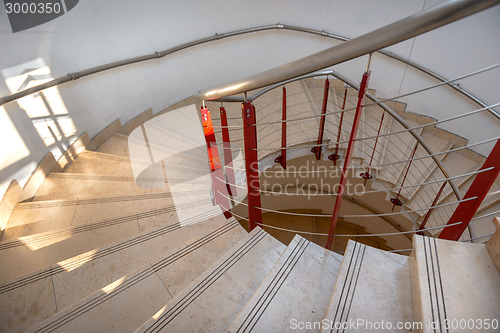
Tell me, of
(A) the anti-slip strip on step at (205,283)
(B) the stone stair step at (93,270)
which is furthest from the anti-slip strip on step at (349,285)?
(B) the stone stair step at (93,270)

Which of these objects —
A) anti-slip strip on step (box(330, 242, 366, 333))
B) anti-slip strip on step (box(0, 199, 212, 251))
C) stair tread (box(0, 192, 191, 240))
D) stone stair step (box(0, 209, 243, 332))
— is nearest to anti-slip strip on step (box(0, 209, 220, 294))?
stone stair step (box(0, 209, 243, 332))

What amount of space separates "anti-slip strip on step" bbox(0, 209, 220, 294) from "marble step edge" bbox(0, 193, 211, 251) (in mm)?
147

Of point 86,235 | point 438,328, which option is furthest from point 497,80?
point 86,235

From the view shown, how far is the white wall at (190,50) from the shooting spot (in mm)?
2171

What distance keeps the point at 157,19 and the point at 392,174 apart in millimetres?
2552

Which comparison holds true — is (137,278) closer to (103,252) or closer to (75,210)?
(103,252)

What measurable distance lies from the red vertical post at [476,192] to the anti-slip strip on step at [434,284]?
0.60 feet

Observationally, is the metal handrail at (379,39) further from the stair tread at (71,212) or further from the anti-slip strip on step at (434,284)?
the stair tread at (71,212)

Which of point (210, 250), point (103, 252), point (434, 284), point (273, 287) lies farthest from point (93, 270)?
point (434, 284)

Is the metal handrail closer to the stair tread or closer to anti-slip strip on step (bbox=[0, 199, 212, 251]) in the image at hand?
anti-slip strip on step (bbox=[0, 199, 212, 251])

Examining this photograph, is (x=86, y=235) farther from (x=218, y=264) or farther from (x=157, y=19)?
(x=157, y=19)

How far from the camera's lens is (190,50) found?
3219mm

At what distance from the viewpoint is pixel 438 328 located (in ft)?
2.93

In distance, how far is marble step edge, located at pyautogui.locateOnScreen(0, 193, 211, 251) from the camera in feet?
5.64
